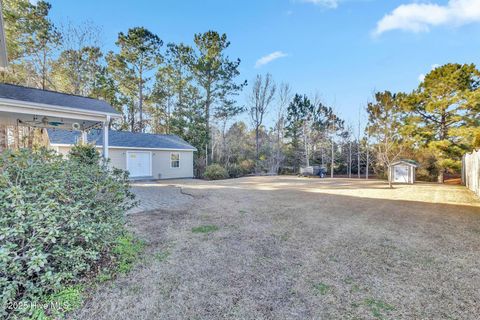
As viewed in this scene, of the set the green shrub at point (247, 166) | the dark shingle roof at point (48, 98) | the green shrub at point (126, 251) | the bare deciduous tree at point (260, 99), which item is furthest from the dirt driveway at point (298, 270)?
the bare deciduous tree at point (260, 99)

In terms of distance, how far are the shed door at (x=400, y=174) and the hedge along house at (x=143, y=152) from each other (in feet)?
46.3

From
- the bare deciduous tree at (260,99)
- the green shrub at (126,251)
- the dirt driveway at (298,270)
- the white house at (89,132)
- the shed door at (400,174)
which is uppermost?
the bare deciduous tree at (260,99)

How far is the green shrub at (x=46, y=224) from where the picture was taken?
1.91 m

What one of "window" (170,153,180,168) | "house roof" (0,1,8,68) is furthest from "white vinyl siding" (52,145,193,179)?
"house roof" (0,1,8,68)

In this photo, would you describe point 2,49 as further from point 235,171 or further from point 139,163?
point 235,171

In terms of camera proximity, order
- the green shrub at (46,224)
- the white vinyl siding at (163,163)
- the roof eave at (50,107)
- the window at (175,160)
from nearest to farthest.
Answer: the green shrub at (46,224) < the roof eave at (50,107) < the white vinyl siding at (163,163) < the window at (175,160)

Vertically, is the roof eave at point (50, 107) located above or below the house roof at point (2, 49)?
below

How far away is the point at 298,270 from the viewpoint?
2846 millimetres

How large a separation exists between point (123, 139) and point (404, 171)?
59.7ft

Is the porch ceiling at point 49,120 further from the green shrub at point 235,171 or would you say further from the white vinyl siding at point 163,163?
the green shrub at point 235,171

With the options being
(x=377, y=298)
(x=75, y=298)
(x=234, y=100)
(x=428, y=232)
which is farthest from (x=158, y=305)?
(x=234, y=100)

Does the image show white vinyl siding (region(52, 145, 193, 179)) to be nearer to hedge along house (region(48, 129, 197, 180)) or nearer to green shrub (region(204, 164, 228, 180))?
hedge along house (region(48, 129, 197, 180))

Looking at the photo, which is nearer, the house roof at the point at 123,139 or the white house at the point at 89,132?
the white house at the point at 89,132

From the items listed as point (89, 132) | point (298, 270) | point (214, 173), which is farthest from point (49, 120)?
point (214, 173)
